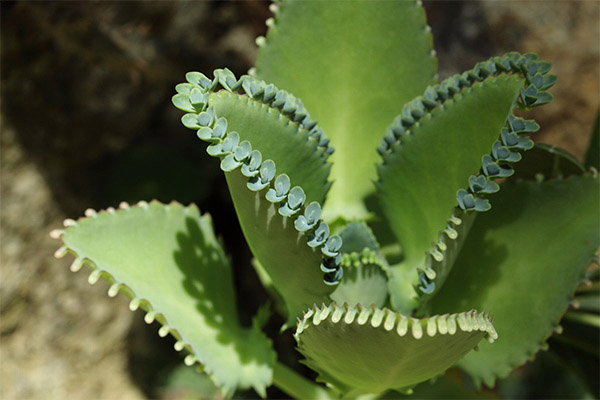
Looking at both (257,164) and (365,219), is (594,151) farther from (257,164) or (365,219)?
(257,164)

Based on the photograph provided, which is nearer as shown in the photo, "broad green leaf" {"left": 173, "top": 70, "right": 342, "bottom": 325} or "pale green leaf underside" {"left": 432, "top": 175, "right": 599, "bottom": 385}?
"broad green leaf" {"left": 173, "top": 70, "right": 342, "bottom": 325}

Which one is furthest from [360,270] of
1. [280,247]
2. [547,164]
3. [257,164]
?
[547,164]

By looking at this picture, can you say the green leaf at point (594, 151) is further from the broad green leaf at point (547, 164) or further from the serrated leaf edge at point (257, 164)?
the serrated leaf edge at point (257, 164)

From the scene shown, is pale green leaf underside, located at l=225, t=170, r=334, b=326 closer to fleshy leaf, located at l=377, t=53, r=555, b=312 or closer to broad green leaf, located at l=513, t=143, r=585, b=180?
fleshy leaf, located at l=377, t=53, r=555, b=312

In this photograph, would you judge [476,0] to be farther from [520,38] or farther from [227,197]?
[227,197]

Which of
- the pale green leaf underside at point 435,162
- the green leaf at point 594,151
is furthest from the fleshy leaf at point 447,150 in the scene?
the green leaf at point 594,151

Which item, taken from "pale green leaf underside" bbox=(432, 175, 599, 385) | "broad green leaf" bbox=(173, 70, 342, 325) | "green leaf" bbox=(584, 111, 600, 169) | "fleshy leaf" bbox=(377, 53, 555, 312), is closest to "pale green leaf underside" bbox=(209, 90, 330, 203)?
"broad green leaf" bbox=(173, 70, 342, 325)

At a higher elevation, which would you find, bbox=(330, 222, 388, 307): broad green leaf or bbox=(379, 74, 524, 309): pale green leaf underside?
bbox=(379, 74, 524, 309): pale green leaf underside
